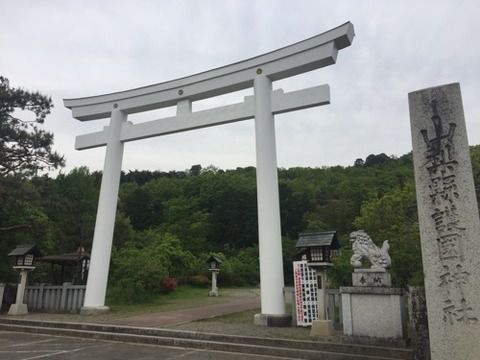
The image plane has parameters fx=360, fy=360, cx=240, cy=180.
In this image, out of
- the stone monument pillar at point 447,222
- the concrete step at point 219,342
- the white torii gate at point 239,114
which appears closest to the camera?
the stone monument pillar at point 447,222

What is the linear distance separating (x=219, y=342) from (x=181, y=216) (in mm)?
33163

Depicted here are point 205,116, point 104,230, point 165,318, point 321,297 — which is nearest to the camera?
point 321,297

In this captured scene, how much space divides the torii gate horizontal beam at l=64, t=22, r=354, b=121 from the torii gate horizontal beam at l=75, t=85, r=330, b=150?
1.88ft

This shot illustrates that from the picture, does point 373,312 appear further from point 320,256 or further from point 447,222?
point 447,222

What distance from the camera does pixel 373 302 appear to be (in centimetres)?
670

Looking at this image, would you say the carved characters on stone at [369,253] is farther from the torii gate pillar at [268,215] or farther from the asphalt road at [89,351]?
the asphalt road at [89,351]

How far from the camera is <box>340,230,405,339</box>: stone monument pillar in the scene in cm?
648

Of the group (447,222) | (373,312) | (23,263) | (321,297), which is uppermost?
(447,222)

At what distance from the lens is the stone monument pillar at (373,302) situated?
6480 mm

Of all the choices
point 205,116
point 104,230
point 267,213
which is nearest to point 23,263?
point 104,230

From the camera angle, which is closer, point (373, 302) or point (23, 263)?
point (373, 302)

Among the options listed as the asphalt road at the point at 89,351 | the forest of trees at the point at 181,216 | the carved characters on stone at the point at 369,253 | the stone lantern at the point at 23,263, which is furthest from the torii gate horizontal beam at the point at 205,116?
the asphalt road at the point at 89,351

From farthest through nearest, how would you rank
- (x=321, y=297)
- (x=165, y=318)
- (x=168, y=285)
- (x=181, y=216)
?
1. (x=181, y=216)
2. (x=168, y=285)
3. (x=165, y=318)
4. (x=321, y=297)

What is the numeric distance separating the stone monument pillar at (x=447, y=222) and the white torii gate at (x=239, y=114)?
14.5 ft
